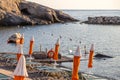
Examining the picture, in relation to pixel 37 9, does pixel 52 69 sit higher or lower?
lower

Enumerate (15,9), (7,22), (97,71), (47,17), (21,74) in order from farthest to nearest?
(47,17)
(15,9)
(7,22)
(97,71)
(21,74)

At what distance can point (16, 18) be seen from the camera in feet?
348

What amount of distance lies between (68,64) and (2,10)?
7325 cm

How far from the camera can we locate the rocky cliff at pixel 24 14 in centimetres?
10431

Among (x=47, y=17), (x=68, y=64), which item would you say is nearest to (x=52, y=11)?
(x=47, y=17)

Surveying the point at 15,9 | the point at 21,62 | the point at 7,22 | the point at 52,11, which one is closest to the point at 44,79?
the point at 21,62

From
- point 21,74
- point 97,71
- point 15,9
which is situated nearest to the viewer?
point 21,74

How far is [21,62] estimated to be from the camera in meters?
13.7

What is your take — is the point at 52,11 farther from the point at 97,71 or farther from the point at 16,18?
the point at 97,71

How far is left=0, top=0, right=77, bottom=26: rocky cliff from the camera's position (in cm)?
10431

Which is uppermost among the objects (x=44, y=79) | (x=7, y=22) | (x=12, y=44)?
(x=7, y=22)

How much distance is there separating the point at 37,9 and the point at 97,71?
83954 mm

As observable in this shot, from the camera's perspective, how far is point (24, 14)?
116125 millimetres

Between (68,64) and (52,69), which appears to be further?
(68,64)
